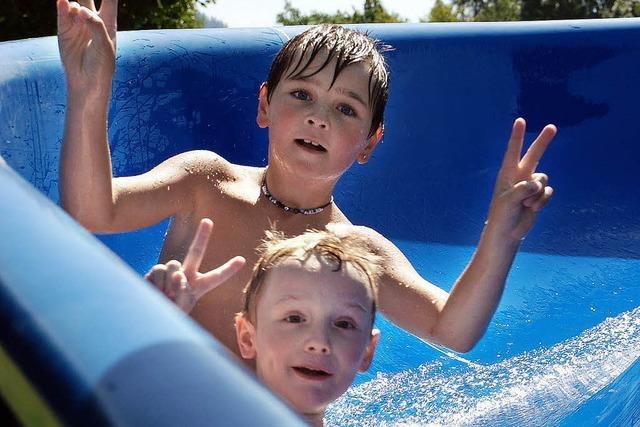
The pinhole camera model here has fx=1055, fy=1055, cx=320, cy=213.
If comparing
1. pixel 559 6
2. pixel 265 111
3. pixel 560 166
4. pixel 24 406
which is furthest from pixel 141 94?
pixel 559 6

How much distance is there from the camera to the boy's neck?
1.76 meters

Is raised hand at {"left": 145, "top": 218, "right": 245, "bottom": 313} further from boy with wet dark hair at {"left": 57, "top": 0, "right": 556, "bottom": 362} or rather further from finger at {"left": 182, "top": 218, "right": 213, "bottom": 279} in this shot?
boy with wet dark hair at {"left": 57, "top": 0, "right": 556, "bottom": 362}

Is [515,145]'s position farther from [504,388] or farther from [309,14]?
[309,14]

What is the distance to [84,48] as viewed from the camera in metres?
1.46

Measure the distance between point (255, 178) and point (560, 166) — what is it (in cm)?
102

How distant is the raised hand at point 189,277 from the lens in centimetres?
112

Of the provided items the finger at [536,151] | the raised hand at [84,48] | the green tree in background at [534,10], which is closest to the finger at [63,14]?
the raised hand at [84,48]

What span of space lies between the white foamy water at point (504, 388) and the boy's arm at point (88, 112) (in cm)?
63

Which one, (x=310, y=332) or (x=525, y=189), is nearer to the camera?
(x=310, y=332)

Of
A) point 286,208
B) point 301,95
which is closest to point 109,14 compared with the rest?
point 301,95

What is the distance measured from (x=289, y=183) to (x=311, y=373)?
0.62m

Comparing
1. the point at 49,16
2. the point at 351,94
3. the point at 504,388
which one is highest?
the point at 351,94

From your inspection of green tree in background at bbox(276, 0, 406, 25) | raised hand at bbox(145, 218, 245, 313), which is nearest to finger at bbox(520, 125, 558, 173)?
raised hand at bbox(145, 218, 245, 313)

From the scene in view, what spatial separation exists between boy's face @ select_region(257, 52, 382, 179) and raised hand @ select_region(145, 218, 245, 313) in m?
0.56
